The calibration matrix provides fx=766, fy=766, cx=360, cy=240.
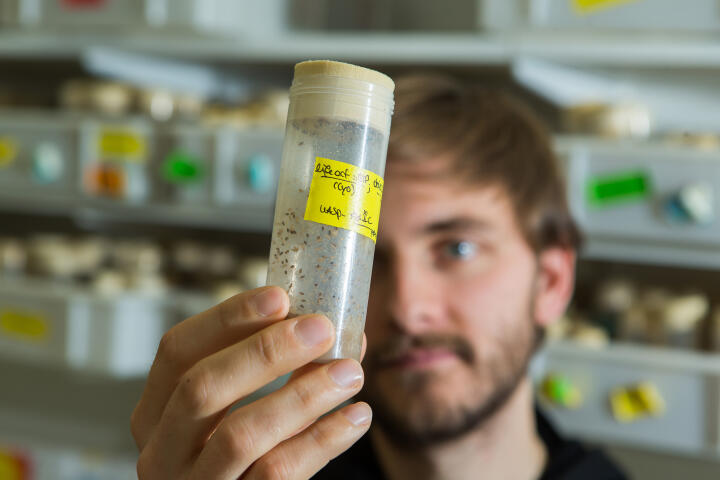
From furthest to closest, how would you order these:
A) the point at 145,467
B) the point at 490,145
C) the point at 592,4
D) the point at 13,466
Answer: the point at 13,466 < the point at 592,4 < the point at 490,145 < the point at 145,467

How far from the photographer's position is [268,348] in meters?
0.45

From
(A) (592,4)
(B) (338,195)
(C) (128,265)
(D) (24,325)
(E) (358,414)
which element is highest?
(A) (592,4)

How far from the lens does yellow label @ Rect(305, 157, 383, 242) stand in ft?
1.46

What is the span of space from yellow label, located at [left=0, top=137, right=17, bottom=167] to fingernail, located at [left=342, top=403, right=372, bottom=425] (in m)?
1.19

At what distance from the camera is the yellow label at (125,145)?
4.42ft

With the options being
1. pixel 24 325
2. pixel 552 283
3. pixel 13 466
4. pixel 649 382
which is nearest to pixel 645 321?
pixel 649 382

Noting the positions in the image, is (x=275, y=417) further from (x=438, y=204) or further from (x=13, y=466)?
(x=13, y=466)

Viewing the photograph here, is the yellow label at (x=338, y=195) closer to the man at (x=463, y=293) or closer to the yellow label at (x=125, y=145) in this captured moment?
the man at (x=463, y=293)

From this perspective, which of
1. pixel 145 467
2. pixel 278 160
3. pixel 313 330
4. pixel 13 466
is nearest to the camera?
pixel 313 330

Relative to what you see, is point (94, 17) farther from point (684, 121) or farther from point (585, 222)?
point (684, 121)

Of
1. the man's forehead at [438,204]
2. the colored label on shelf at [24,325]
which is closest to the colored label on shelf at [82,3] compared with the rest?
the colored label on shelf at [24,325]

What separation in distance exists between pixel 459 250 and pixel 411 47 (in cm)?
47

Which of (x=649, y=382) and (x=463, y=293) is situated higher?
(x=463, y=293)

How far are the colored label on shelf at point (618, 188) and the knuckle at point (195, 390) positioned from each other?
0.78m
